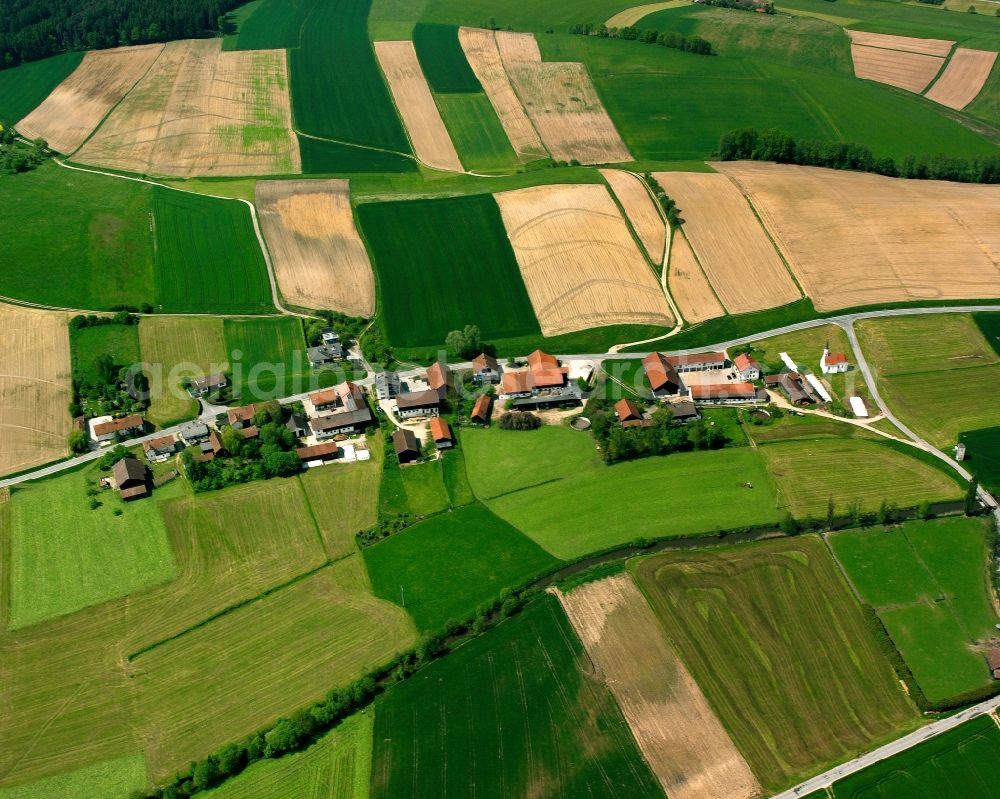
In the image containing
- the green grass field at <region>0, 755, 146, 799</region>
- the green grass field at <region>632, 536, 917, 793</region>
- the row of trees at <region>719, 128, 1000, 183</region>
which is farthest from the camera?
the row of trees at <region>719, 128, 1000, 183</region>

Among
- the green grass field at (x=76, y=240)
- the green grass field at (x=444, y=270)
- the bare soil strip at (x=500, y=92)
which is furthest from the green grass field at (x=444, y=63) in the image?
the green grass field at (x=76, y=240)

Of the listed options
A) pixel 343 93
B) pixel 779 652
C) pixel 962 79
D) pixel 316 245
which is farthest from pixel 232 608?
pixel 962 79

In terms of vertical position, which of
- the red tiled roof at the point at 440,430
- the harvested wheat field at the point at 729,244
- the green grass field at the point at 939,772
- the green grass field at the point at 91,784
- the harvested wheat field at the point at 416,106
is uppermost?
the harvested wheat field at the point at 416,106

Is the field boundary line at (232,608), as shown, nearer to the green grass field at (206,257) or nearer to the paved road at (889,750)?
the paved road at (889,750)

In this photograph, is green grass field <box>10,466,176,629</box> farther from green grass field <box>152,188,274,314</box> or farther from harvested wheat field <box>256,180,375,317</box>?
harvested wheat field <box>256,180,375,317</box>

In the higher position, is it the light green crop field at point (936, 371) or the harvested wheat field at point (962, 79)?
the harvested wheat field at point (962, 79)

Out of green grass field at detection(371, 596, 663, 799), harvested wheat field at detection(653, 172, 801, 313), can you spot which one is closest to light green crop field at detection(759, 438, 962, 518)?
harvested wheat field at detection(653, 172, 801, 313)
